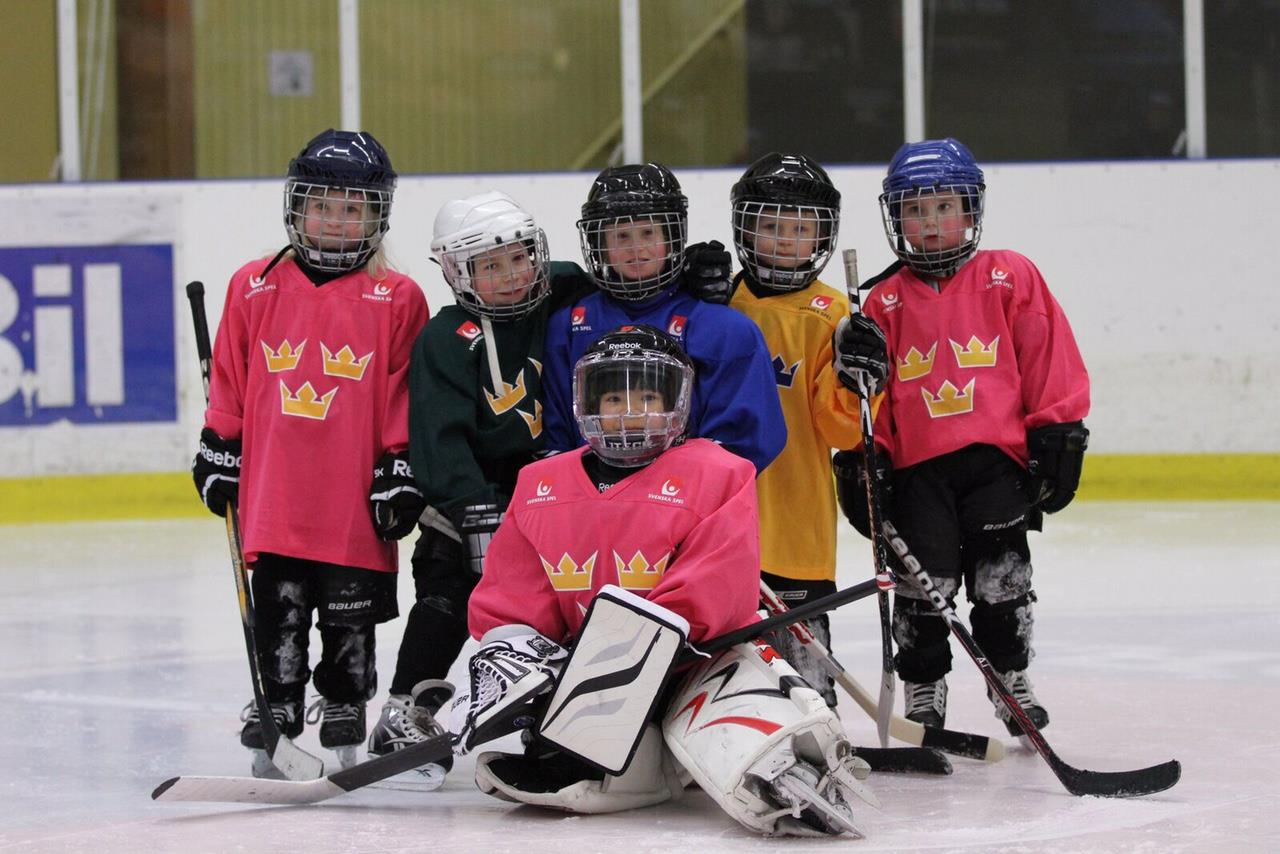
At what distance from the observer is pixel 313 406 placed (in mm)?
2953

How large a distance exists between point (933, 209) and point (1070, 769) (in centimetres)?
97

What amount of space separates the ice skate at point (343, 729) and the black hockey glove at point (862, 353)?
38.9 inches

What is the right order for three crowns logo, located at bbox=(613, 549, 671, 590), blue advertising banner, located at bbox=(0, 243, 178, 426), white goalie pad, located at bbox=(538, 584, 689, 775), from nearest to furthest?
1. white goalie pad, located at bbox=(538, 584, 689, 775)
2. three crowns logo, located at bbox=(613, 549, 671, 590)
3. blue advertising banner, located at bbox=(0, 243, 178, 426)

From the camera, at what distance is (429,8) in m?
6.84

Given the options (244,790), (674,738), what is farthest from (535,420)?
(244,790)

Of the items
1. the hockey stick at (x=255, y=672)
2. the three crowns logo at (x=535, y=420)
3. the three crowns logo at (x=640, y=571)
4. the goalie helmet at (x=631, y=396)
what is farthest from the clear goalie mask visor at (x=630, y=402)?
the hockey stick at (x=255, y=672)

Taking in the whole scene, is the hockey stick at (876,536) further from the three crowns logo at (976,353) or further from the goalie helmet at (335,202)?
the goalie helmet at (335,202)

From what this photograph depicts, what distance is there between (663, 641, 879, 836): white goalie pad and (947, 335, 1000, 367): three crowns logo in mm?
772

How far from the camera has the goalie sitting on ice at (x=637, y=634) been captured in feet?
7.92

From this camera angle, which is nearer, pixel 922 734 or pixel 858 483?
pixel 922 734

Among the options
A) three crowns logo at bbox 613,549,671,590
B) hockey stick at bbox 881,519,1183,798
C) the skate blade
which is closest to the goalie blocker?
three crowns logo at bbox 613,549,671,590

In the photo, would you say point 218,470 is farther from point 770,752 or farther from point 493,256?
point 770,752

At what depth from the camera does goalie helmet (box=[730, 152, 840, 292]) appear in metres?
3.01

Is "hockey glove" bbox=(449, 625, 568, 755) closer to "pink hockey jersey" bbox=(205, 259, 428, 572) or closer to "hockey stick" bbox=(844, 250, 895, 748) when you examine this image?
"pink hockey jersey" bbox=(205, 259, 428, 572)
